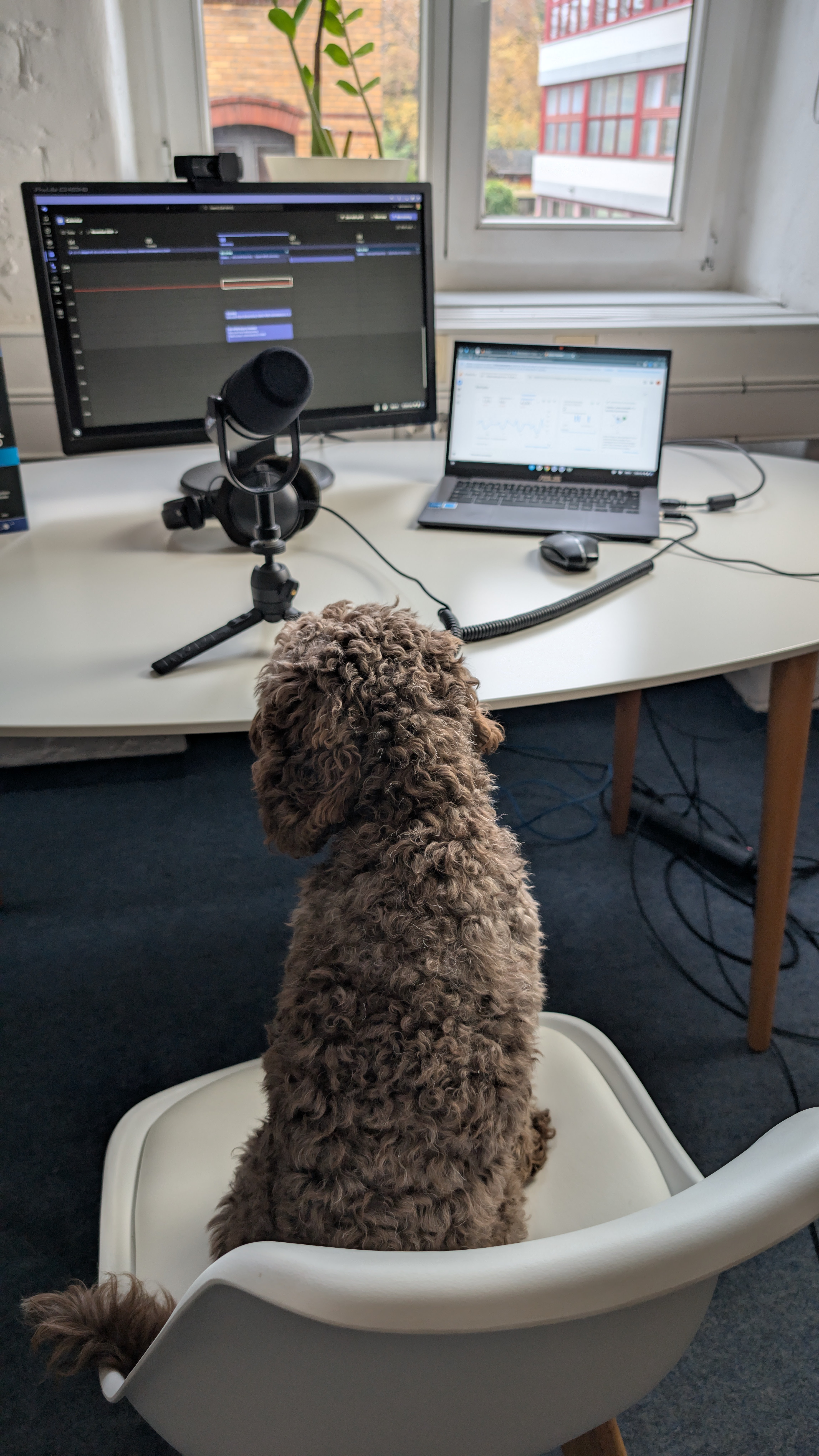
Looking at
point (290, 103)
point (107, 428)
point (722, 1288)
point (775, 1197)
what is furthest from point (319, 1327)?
point (290, 103)

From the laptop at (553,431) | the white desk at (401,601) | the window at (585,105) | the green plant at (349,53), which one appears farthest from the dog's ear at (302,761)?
the window at (585,105)

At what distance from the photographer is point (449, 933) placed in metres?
0.72

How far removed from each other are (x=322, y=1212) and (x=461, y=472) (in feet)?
4.30

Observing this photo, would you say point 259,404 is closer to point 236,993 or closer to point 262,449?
point 262,449

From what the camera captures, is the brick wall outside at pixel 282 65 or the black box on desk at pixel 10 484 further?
the brick wall outside at pixel 282 65

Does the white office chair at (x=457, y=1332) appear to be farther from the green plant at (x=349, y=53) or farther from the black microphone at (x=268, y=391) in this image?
the green plant at (x=349, y=53)

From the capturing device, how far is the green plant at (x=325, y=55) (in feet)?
6.59

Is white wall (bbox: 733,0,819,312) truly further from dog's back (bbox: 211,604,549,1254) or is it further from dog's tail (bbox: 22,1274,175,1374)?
dog's tail (bbox: 22,1274,175,1374)

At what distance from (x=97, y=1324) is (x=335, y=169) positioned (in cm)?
213

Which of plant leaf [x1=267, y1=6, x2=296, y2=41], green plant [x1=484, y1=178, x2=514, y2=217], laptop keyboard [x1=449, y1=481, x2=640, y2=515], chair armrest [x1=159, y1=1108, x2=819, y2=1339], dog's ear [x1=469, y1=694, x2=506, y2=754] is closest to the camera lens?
chair armrest [x1=159, y1=1108, x2=819, y2=1339]

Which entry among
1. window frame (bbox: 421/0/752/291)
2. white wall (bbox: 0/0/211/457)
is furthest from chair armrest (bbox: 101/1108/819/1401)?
window frame (bbox: 421/0/752/291)

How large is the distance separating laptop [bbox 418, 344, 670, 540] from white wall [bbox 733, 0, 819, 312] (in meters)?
1.12

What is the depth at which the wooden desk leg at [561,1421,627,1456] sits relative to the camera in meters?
0.85

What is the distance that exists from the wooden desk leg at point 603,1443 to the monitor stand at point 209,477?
1.35 metres
